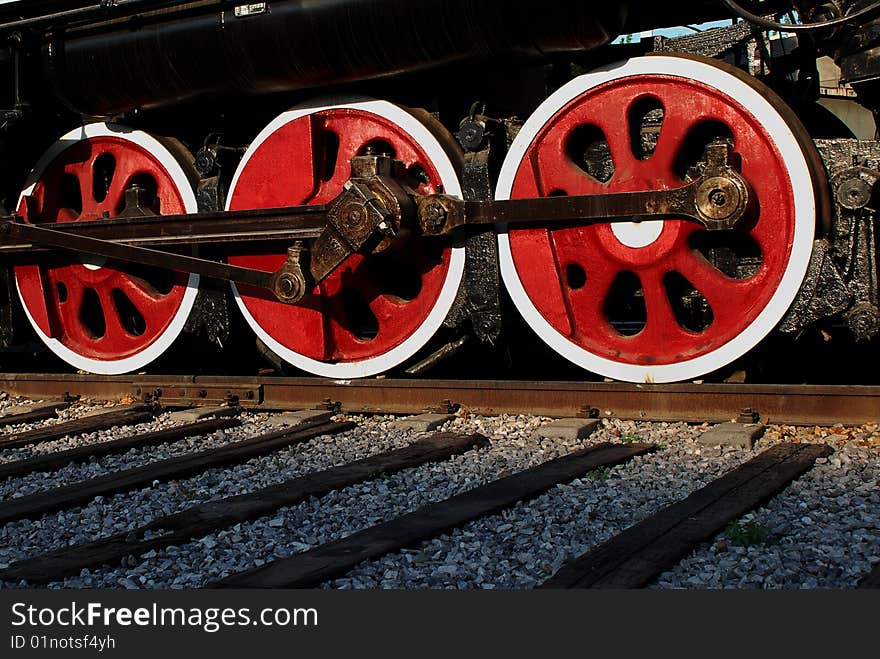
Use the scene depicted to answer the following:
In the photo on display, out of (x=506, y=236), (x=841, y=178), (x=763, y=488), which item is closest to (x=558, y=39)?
(x=506, y=236)

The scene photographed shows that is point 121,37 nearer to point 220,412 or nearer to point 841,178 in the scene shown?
point 220,412

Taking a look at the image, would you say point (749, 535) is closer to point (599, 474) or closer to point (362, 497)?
point (599, 474)

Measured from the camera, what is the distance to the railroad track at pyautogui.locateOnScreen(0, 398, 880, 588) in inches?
89.6

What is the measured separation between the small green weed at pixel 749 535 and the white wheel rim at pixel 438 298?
7.02ft

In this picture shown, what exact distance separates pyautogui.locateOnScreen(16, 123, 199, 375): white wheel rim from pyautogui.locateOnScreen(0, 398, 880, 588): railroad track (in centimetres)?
91

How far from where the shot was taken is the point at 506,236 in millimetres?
4297

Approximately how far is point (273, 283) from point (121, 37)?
1.50 metres

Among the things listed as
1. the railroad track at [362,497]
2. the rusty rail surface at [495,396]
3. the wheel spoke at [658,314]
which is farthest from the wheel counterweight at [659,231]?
the railroad track at [362,497]

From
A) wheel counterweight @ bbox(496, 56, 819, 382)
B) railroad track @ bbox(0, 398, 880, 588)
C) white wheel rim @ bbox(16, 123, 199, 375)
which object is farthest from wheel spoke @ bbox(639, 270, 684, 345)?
white wheel rim @ bbox(16, 123, 199, 375)

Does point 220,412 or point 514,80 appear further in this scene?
point 514,80

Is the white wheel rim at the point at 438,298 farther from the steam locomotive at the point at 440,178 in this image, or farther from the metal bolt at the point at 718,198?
the metal bolt at the point at 718,198

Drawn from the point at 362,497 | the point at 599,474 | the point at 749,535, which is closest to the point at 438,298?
the point at 599,474

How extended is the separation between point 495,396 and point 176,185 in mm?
1964

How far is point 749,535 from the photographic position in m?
2.38
